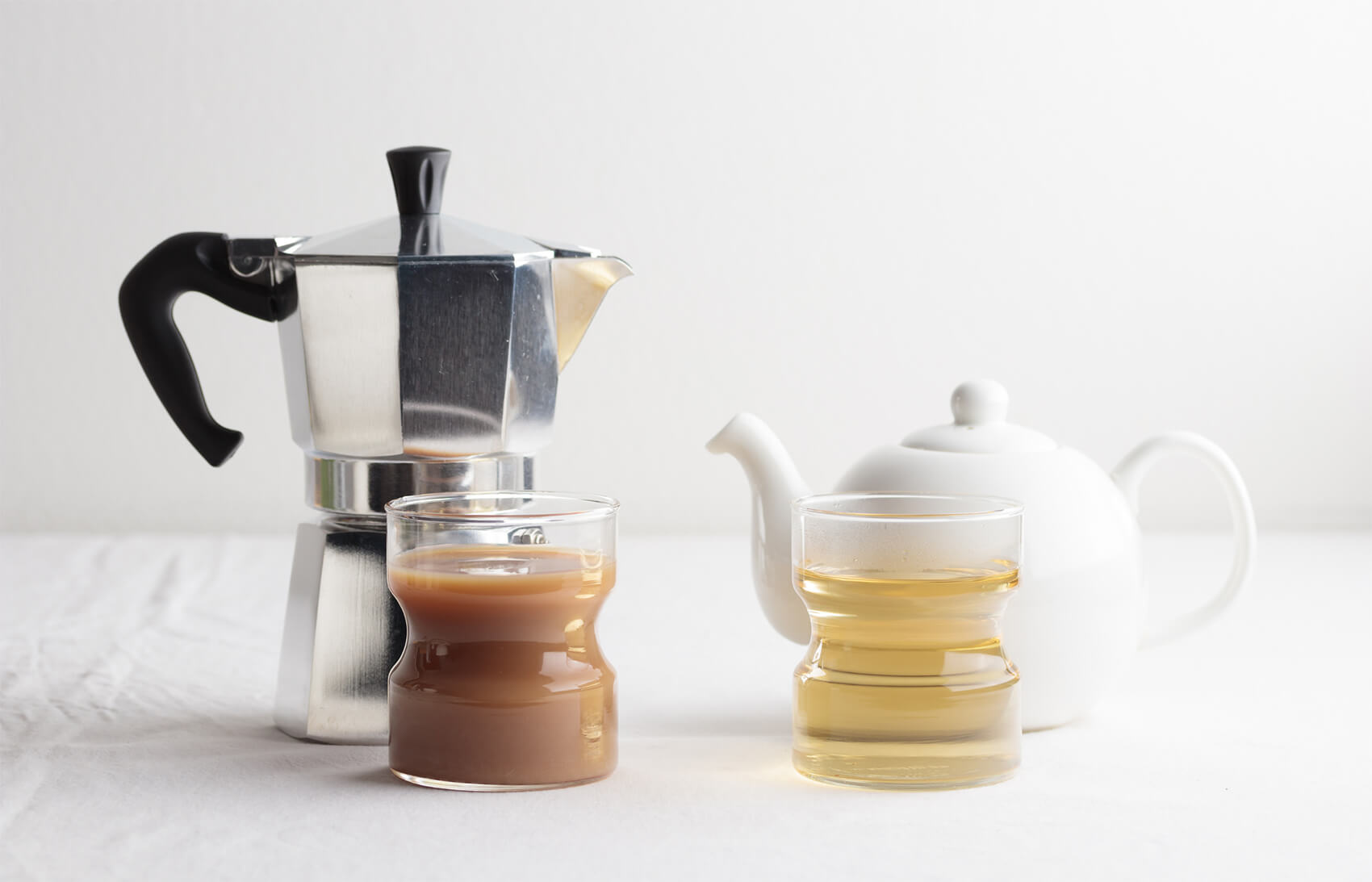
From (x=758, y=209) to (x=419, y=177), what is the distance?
1017 mm

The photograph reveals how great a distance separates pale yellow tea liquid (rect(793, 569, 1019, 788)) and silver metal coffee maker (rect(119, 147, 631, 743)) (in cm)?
22

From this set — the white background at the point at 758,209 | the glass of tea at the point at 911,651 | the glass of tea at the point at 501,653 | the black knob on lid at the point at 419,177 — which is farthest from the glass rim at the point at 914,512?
the white background at the point at 758,209

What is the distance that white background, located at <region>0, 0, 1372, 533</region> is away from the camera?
1738 mm

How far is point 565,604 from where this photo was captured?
0.70 metres

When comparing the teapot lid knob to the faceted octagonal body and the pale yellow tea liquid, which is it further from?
the faceted octagonal body

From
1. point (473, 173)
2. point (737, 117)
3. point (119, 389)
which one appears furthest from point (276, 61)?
point (737, 117)

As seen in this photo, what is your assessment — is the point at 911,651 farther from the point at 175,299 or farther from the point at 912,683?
the point at 175,299

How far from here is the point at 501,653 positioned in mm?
688

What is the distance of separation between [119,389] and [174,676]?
0.91 meters

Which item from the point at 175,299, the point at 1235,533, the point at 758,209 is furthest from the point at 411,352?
the point at 758,209

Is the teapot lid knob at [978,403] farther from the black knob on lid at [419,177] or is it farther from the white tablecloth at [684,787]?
the black knob on lid at [419,177]

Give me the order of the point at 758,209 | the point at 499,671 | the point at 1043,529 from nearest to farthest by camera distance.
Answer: the point at 499,671 < the point at 1043,529 < the point at 758,209

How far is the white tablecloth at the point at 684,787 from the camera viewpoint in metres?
0.61

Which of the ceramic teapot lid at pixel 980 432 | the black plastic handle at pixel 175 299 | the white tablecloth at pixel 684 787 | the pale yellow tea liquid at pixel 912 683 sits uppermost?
the black plastic handle at pixel 175 299
